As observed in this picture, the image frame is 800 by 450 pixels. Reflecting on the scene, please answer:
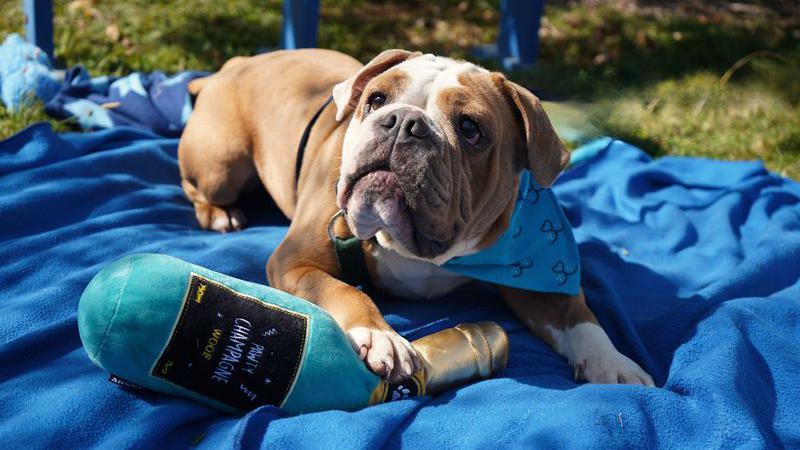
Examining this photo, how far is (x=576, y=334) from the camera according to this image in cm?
323

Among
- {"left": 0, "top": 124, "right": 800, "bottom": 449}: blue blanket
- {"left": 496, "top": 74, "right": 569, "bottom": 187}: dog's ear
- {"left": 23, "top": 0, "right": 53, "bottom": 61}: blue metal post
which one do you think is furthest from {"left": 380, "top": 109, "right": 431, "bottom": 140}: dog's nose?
{"left": 23, "top": 0, "right": 53, "bottom": 61}: blue metal post

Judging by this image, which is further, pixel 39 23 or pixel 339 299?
pixel 39 23

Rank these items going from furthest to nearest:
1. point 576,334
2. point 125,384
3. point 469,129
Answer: point 576,334 < point 469,129 < point 125,384

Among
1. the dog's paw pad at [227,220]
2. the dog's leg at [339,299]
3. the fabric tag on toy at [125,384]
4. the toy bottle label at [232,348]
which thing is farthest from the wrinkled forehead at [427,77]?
the dog's paw pad at [227,220]

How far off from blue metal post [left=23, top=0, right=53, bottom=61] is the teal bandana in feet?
13.9

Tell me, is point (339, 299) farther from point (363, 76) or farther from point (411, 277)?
point (363, 76)

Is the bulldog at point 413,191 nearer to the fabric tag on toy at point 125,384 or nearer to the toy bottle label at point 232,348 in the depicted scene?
the toy bottle label at point 232,348

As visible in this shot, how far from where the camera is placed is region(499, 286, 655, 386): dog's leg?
3.02 metres

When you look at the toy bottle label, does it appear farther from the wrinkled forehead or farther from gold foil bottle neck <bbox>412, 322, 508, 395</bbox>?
the wrinkled forehead

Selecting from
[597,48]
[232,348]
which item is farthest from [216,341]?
[597,48]

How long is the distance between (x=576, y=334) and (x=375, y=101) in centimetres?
122

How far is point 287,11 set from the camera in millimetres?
6762

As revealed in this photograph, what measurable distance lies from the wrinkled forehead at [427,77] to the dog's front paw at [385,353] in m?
0.86

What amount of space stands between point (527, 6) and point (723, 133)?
2.25m
